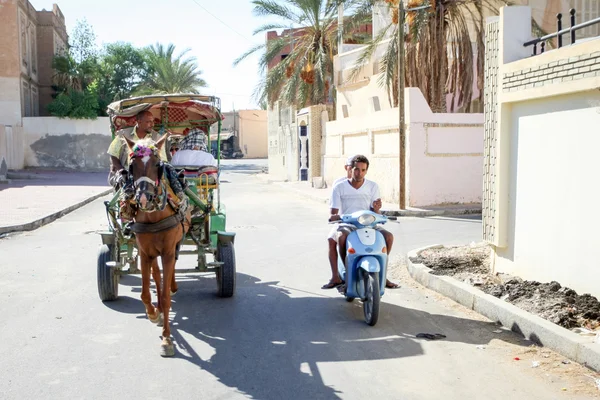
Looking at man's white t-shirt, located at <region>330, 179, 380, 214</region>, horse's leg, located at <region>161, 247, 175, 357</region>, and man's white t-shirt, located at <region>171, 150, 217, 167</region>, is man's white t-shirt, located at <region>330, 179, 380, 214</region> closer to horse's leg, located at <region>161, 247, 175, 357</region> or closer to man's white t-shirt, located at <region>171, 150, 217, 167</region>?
man's white t-shirt, located at <region>171, 150, 217, 167</region>

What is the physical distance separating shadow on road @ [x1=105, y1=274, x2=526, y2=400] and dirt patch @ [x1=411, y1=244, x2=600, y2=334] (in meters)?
0.49

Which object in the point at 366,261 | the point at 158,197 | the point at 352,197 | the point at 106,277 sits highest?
the point at 158,197

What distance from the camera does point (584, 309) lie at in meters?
6.36

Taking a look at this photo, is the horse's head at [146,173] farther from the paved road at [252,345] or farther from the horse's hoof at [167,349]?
the paved road at [252,345]

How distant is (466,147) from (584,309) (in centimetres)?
1377

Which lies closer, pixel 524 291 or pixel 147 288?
pixel 147 288

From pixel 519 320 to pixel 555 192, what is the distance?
1769 mm

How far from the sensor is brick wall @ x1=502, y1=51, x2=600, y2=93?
21.9 ft

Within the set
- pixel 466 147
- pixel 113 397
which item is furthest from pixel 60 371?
pixel 466 147

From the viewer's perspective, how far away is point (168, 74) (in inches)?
1866

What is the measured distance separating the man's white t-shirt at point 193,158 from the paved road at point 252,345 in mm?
1552

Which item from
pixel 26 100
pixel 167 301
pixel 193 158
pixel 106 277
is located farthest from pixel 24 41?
pixel 167 301

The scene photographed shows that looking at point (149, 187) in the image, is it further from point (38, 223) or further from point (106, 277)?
point (38, 223)

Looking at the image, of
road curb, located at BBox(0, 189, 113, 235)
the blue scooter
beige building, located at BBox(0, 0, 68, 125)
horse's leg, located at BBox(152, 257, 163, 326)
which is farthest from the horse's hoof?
beige building, located at BBox(0, 0, 68, 125)
